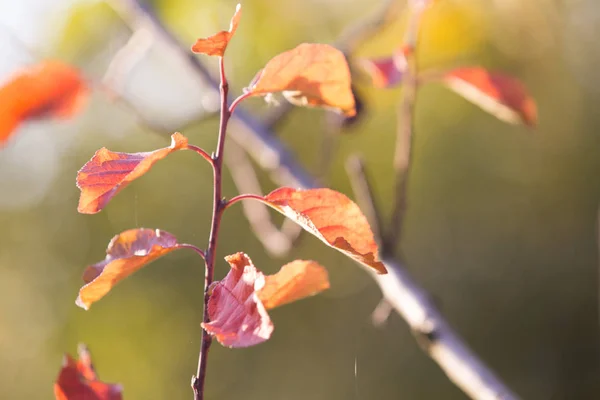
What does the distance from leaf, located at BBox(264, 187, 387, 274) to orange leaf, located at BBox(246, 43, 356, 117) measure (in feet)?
0.28

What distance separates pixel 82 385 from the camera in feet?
1.48

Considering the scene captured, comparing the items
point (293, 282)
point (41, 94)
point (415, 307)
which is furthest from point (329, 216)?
point (41, 94)

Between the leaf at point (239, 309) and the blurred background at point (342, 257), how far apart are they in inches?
104

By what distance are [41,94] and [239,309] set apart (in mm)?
594

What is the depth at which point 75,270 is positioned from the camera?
365cm

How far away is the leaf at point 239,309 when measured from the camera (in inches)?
13.6

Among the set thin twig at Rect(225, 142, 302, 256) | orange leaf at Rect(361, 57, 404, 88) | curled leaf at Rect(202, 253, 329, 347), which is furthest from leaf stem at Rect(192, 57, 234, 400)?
thin twig at Rect(225, 142, 302, 256)

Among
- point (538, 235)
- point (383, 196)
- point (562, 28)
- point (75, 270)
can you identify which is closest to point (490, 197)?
point (538, 235)

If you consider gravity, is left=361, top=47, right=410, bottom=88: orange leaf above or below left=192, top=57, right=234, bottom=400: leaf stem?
below

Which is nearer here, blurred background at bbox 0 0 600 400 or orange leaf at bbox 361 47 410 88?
orange leaf at bbox 361 47 410 88

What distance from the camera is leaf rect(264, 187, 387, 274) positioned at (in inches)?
15.7

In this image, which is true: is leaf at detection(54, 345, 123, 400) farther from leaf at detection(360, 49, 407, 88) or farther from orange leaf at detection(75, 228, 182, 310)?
leaf at detection(360, 49, 407, 88)

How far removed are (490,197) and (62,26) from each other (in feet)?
8.21

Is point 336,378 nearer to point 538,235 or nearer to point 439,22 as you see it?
point 538,235
